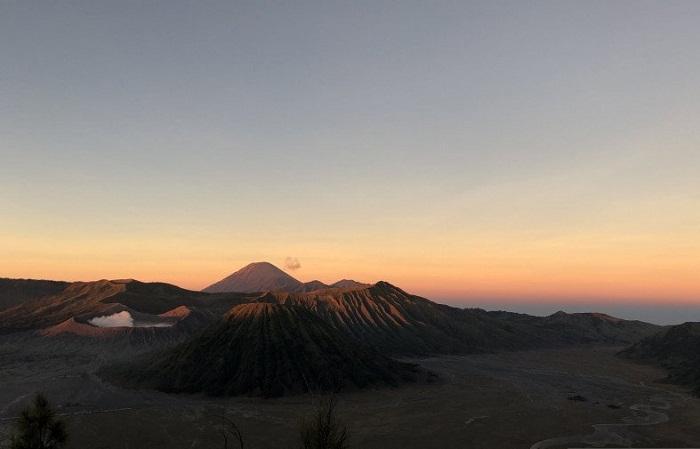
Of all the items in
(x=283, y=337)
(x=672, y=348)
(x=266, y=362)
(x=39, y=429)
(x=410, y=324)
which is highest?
(x=410, y=324)

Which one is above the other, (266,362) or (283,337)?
(283,337)

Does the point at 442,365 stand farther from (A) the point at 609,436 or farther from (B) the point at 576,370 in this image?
(A) the point at 609,436

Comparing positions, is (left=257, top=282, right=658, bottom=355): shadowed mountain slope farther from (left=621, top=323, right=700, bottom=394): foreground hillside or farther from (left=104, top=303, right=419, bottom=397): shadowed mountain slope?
(left=104, top=303, right=419, bottom=397): shadowed mountain slope

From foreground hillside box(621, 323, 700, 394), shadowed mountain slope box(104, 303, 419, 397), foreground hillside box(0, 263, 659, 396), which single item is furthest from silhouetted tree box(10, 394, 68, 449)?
foreground hillside box(621, 323, 700, 394)

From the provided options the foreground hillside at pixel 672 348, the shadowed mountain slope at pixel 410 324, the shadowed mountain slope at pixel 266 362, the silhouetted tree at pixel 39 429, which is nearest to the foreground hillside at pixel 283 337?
the shadowed mountain slope at pixel 266 362

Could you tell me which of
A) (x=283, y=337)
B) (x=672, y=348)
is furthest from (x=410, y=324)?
(x=672, y=348)

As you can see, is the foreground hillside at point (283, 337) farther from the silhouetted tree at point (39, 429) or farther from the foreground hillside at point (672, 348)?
the silhouetted tree at point (39, 429)

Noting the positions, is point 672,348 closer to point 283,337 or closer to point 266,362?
point 283,337
